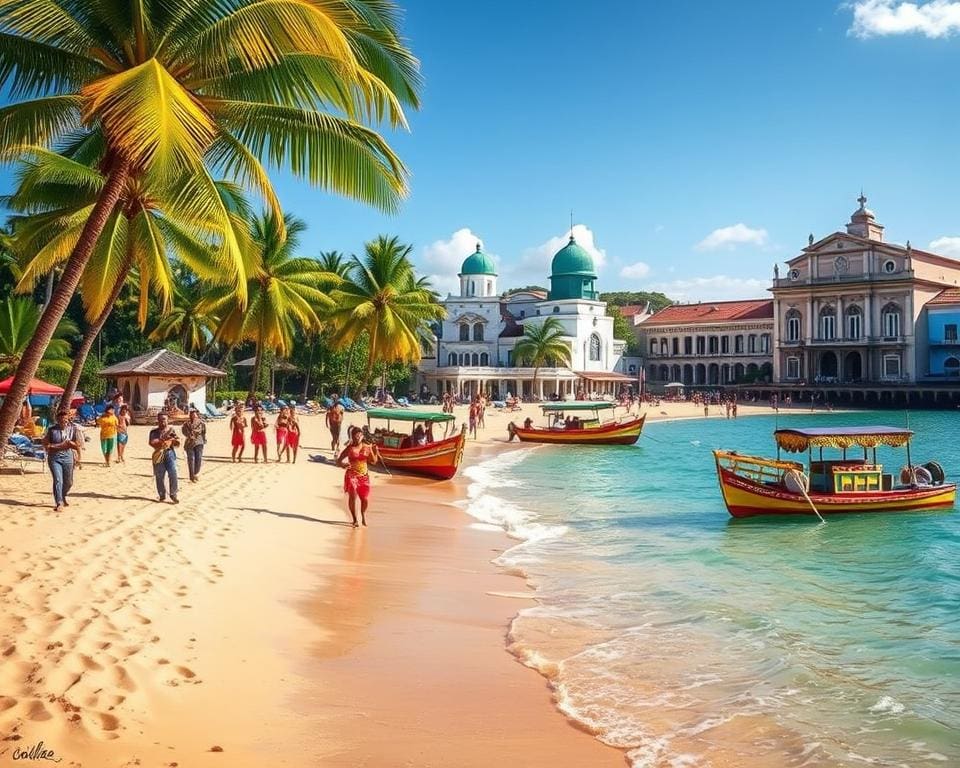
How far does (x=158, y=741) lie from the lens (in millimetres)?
5562

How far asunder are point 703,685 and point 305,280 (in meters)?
36.6

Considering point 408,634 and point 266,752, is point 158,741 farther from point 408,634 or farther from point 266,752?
point 408,634

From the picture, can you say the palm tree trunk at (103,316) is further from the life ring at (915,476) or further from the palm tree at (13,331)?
the life ring at (915,476)

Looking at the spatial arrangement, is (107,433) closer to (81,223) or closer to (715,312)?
(81,223)

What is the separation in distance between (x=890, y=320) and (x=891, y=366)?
447 cm

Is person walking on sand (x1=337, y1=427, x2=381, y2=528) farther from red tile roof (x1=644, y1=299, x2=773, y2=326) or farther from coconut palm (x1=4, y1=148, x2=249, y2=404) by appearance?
red tile roof (x1=644, y1=299, x2=773, y2=326)

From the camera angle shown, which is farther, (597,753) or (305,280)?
(305,280)

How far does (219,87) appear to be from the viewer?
12.4 m

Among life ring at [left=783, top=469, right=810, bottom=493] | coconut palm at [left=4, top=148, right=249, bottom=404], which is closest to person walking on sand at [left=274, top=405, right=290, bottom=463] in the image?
coconut palm at [left=4, top=148, right=249, bottom=404]

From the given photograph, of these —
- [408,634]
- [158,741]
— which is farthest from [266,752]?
[408,634]

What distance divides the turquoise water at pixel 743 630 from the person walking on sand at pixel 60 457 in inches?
276

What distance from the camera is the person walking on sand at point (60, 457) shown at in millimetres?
12820

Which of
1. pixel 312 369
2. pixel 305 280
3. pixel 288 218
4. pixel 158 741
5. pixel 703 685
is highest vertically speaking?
pixel 288 218

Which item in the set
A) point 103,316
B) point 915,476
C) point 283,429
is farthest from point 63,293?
point 915,476
